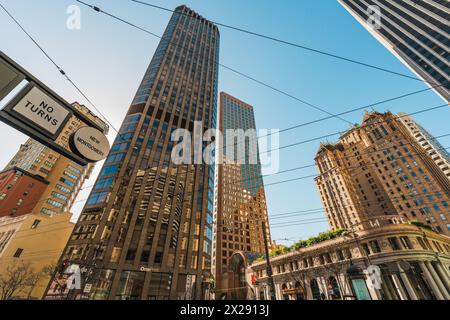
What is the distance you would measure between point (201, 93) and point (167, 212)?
36.7m

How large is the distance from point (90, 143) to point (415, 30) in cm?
10911

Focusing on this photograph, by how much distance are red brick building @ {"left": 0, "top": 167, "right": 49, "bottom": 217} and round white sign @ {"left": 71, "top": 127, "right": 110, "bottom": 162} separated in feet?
246

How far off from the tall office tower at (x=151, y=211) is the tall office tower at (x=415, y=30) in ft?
242

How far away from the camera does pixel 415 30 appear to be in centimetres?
7162

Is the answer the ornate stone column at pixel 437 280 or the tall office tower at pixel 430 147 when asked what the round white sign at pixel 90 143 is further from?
the tall office tower at pixel 430 147

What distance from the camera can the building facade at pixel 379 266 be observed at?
26719 mm

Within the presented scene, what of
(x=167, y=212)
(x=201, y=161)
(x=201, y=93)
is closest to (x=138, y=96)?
(x=201, y=93)

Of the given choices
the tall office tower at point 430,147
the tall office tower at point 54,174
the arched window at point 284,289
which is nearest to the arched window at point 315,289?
the arched window at point 284,289

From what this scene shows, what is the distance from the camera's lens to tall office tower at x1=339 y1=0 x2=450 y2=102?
6284cm

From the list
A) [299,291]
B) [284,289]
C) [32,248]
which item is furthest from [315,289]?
[32,248]

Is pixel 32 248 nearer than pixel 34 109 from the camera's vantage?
No

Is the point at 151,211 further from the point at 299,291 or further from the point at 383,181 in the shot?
the point at 383,181
